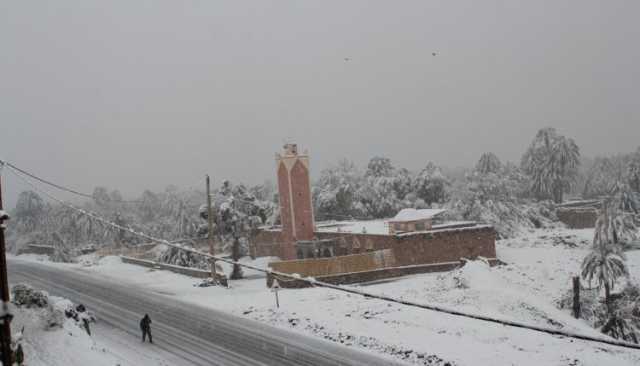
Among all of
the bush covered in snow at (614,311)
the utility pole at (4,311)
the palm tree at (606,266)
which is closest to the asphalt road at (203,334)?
the utility pole at (4,311)

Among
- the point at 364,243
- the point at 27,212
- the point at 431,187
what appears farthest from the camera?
the point at 27,212

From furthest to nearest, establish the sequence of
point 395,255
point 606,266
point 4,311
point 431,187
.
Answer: point 431,187 < point 395,255 < point 606,266 < point 4,311

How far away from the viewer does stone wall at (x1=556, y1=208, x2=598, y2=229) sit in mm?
61769

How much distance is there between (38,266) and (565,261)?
145ft

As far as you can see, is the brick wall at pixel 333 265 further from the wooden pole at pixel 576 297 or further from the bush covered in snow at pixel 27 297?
the bush covered in snow at pixel 27 297

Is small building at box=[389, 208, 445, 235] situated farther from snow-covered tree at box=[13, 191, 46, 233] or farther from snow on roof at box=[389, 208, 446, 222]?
snow-covered tree at box=[13, 191, 46, 233]

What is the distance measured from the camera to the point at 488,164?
74562 millimetres

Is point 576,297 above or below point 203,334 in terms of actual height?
below

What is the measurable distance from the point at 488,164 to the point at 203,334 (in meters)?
59.2

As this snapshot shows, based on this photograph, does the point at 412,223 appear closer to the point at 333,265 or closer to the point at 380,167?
the point at 333,265

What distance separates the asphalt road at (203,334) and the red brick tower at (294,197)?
13867mm

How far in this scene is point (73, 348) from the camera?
1686 cm

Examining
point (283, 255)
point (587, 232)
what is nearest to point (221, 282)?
point (283, 255)

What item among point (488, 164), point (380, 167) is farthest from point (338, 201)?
point (488, 164)
